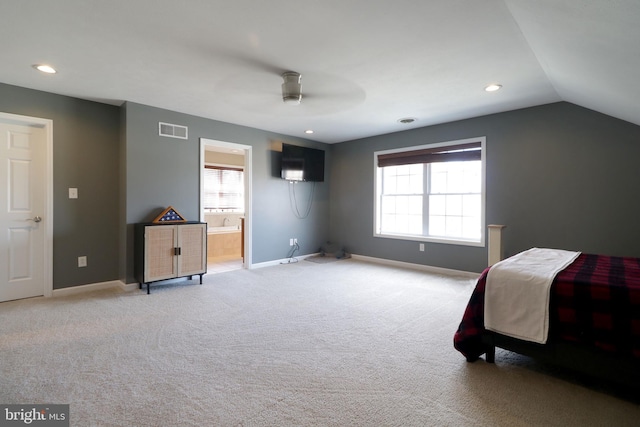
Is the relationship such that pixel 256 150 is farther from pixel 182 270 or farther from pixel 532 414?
pixel 532 414

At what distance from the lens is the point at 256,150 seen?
17.5 ft

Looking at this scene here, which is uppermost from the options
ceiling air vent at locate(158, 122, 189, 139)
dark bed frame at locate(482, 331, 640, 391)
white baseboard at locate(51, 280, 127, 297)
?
ceiling air vent at locate(158, 122, 189, 139)

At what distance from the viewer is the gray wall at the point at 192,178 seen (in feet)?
13.0

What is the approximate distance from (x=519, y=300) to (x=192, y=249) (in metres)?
3.76

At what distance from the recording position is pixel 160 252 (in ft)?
12.7

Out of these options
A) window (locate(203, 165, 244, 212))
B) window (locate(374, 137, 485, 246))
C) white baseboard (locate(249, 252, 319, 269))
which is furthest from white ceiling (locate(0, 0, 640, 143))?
window (locate(203, 165, 244, 212))

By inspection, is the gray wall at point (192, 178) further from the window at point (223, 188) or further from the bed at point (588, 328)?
the bed at point (588, 328)

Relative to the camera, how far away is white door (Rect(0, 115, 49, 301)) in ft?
11.2

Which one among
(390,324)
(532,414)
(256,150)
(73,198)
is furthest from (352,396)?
(256,150)

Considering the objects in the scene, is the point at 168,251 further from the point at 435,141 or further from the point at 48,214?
the point at 435,141

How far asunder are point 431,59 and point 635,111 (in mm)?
2065

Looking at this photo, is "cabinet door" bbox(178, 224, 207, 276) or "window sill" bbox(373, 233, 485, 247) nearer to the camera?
"cabinet door" bbox(178, 224, 207, 276)

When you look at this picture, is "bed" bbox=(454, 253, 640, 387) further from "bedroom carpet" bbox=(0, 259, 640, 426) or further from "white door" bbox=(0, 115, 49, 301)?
"white door" bbox=(0, 115, 49, 301)

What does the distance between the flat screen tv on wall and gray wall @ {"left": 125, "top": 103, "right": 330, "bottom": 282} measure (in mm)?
171
